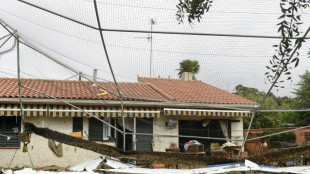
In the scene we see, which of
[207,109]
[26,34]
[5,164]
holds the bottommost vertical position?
[5,164]

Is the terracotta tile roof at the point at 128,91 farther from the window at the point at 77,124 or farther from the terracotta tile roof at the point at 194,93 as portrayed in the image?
the window at the point at 77,124

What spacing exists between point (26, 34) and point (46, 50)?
1.78 ft

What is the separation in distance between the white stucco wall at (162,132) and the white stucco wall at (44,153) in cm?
246

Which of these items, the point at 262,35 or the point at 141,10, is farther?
the point at 262,35

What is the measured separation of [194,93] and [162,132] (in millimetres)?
2358

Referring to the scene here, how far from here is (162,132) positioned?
45.0ft

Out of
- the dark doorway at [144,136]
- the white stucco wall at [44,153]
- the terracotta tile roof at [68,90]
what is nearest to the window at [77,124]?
the white stucco wall at [44,153]

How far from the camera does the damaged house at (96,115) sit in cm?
1157

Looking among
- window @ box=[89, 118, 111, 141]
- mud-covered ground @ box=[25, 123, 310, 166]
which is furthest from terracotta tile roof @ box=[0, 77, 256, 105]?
mud-covered ground @ box=[25, 123, 310, 166]

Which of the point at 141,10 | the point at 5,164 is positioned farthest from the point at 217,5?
the point at 5,164

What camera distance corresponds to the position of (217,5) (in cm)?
465

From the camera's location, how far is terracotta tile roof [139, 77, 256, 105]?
13359mm

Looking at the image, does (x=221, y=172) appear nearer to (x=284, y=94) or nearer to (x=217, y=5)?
(x=284, y=94)

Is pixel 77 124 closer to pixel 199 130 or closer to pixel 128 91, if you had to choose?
pixel 128 91
